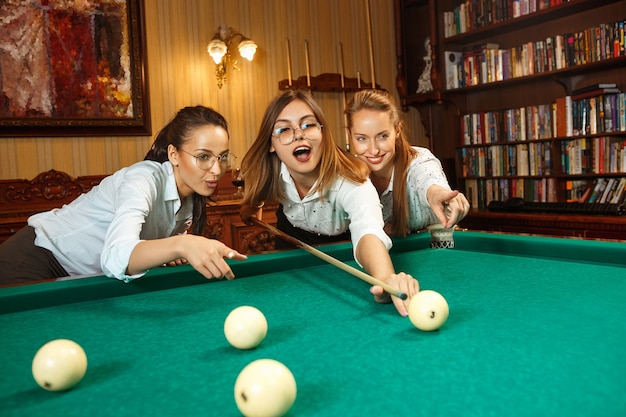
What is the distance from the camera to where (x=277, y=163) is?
263cm

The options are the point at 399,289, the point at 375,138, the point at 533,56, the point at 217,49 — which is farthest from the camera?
the point at 533,56

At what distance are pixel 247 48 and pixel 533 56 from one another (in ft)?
7.77

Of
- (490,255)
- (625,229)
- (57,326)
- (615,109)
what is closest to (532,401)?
(57,326)

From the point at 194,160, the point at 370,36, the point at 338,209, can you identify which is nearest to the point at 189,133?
the point at 194,160

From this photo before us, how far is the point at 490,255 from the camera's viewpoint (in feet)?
6.81

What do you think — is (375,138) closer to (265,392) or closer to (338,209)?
(338,209)

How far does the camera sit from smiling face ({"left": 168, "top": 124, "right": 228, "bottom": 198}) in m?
2.30

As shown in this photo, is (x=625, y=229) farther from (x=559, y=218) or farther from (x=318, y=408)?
→ (x=318, y=408)

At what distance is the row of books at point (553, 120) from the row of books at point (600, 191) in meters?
0.39

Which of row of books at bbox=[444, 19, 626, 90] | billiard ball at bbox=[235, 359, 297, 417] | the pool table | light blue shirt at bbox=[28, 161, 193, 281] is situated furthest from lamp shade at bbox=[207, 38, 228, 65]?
billiard ball at bbox=[235, 359, 297, 417]

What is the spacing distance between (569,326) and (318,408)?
25.0 inches

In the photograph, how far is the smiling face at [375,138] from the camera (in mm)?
2727

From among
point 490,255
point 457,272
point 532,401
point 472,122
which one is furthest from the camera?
point 472,122

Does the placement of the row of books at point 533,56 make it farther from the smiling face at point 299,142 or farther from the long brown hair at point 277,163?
the smiling face at point 299,142
